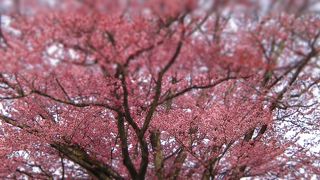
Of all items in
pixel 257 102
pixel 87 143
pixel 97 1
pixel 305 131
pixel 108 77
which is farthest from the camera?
pixel 305 131

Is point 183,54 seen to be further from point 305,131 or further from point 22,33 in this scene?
point 305,131

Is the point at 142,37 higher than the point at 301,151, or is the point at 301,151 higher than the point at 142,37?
the point at 301,151

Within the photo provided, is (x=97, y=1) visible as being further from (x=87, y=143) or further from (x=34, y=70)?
(x=87, y=143)

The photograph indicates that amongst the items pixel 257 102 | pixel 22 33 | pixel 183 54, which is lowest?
pixel 183 54

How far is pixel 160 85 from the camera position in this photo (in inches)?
445

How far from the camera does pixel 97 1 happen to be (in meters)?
9.38

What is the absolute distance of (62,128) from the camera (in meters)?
15.1

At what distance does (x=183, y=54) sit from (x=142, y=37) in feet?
3.34

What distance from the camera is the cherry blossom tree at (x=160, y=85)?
32.5 ft

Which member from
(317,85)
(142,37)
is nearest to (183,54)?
(142,37)

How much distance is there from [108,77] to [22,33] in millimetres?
2645

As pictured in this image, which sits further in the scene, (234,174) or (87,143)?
(87,143)

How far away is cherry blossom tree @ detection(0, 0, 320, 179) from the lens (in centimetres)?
991

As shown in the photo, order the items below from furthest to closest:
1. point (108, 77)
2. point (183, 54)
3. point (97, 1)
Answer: point (108, 77) → point (183, 54) → point (97, 1)
